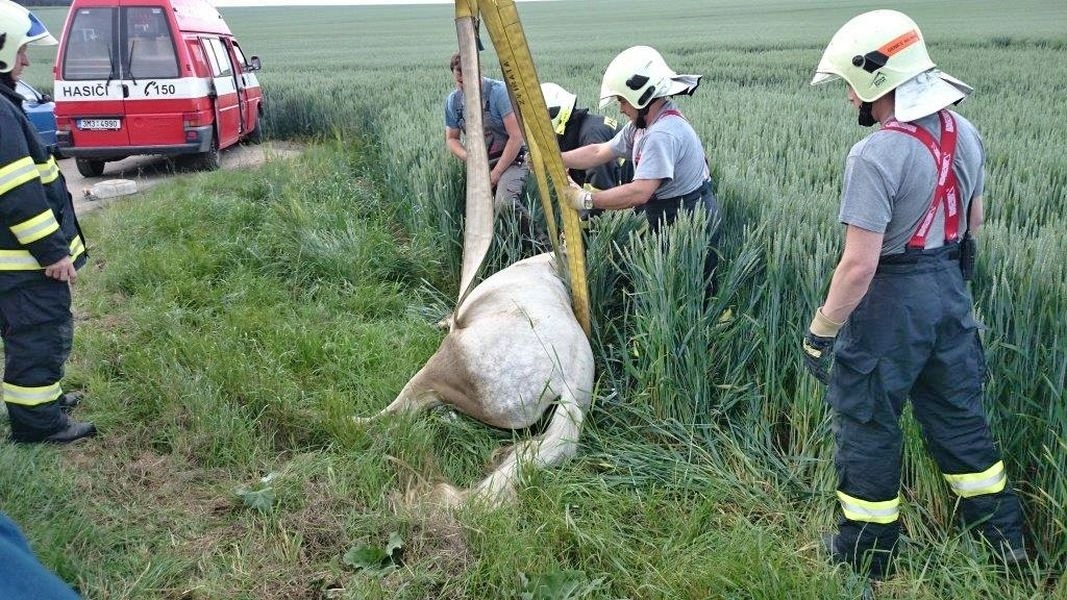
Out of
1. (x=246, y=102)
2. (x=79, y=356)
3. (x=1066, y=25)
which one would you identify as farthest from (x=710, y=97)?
(x=1066, y=25)

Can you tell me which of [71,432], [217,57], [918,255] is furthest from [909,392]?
[217,57]

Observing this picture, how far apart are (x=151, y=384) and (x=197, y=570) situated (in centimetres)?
140

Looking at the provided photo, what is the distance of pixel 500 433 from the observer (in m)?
3.38

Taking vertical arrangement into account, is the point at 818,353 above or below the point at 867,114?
below

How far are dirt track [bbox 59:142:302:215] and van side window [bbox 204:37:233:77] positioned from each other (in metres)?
1.10

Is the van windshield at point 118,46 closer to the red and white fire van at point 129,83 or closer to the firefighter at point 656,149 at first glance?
the red and white fire van at point 129,83

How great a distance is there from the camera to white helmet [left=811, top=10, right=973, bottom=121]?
2201 mm

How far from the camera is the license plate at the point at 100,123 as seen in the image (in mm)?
9555

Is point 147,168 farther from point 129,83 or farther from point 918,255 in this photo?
point 918,255

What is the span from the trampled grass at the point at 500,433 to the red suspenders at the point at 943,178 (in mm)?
336

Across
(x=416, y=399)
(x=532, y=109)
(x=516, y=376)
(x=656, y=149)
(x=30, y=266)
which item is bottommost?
(x=416, y=399)

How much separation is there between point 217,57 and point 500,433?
9.16m

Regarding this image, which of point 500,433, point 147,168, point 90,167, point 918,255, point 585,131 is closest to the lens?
point 918,255

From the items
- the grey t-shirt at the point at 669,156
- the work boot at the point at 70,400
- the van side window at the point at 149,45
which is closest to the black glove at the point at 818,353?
the grey t-shirt at the point at 669,156
